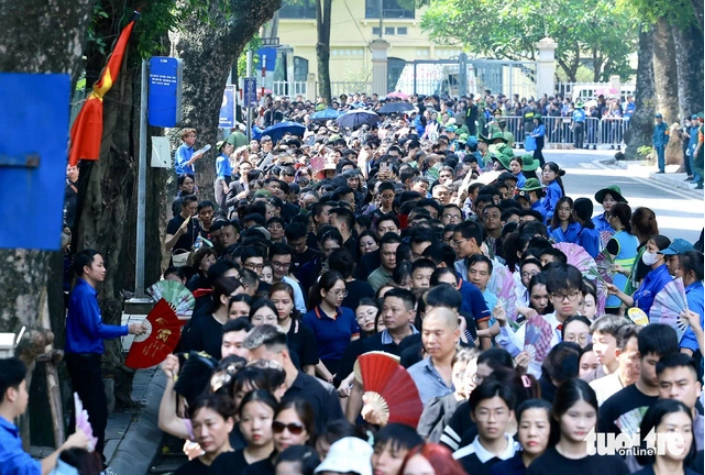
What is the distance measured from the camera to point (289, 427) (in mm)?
6430

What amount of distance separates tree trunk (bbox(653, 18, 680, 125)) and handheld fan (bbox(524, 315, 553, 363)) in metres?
31.3

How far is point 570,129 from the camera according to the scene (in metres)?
52.6

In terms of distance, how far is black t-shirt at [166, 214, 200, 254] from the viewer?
50.8 ft

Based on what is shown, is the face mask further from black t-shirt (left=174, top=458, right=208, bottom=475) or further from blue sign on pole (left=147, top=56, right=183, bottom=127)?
black t-shirt (left=174, top=458, right=208, bottom=475)

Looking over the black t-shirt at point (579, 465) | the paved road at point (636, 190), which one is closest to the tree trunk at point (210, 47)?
the paved road at point (636, 190)

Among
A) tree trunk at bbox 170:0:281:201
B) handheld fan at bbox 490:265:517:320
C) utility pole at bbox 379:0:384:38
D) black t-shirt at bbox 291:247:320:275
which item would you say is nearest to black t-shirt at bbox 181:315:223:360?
handheld fan at bbox 490:265:517:320

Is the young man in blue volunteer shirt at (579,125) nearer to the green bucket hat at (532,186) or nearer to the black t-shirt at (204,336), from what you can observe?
the green bucket hat at (532,186)

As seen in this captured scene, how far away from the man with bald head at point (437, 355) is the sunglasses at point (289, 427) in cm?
142

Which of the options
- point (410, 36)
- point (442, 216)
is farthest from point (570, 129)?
point (442, 216)

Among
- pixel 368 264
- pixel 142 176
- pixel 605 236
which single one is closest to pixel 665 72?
pixel 605 236

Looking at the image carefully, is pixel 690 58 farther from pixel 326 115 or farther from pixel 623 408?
pixel 623 408

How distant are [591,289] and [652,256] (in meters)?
1.52

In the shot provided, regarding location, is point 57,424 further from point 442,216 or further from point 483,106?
point 483,106

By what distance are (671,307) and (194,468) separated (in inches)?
157
